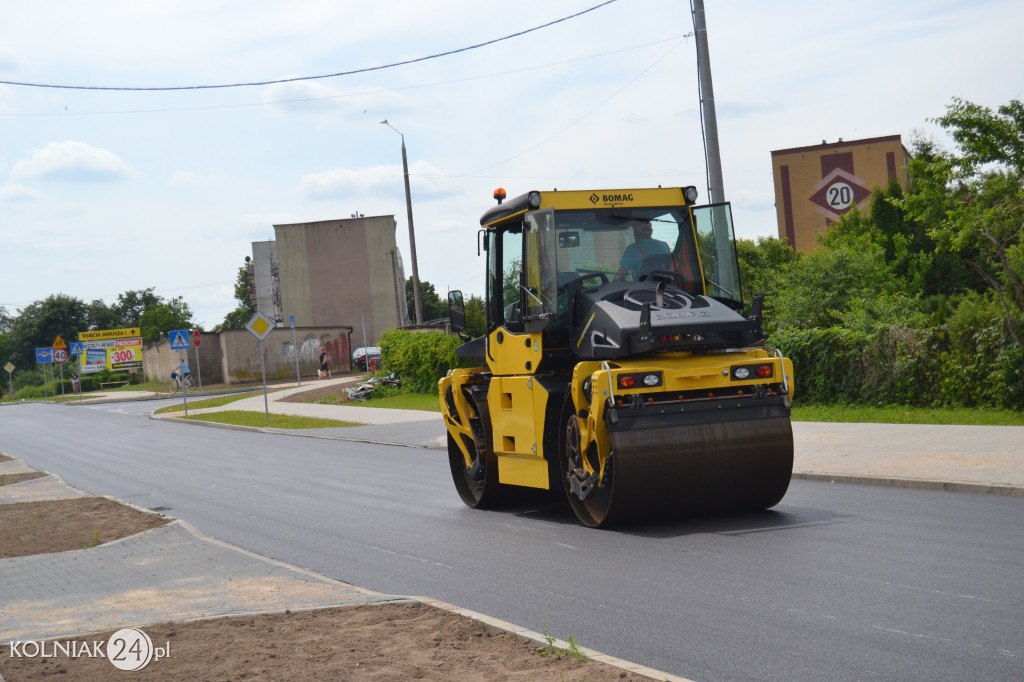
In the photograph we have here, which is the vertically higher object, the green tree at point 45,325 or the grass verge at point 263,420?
the green tree at point 45,325

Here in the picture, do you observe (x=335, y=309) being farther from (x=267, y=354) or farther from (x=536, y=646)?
(x=536, y=646)

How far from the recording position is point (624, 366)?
9172 millimetres

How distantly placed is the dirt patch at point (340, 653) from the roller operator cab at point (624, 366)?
10.0 ft

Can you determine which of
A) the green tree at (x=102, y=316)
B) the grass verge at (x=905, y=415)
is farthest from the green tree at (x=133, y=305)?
the grass verge at (x=905, y=415)

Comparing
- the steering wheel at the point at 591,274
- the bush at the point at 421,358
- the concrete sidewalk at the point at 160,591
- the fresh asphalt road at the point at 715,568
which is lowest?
the fresh asphalt road at the point at 715,568

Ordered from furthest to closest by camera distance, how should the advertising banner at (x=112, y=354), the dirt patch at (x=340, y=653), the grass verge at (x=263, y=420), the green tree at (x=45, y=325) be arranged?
the green tree at (x=45, y=325) → the advertising banner at (x=112, y=354) → the grass verge at (x=263, y=420) → the dirt patch at (x=340, y=653)

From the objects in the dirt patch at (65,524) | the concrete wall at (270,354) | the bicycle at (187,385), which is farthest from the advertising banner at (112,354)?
the dirt patch at (65,524)

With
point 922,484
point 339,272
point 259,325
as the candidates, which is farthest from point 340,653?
point 339,272

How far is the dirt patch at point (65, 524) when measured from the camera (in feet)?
34.6

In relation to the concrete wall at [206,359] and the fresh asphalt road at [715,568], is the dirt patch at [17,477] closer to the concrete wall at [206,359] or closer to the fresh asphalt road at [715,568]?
the fresh asphalt road at [715,568]

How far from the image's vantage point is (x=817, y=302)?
26.1 meters

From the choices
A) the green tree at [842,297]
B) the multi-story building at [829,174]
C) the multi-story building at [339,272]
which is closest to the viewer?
the green tree at [842,297]

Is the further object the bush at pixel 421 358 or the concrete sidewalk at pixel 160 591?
the bush at pixel 421 358

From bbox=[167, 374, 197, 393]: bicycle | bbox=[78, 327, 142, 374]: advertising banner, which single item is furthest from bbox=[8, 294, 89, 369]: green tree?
bbox=[167, 374, 197, 393]: bicycle
